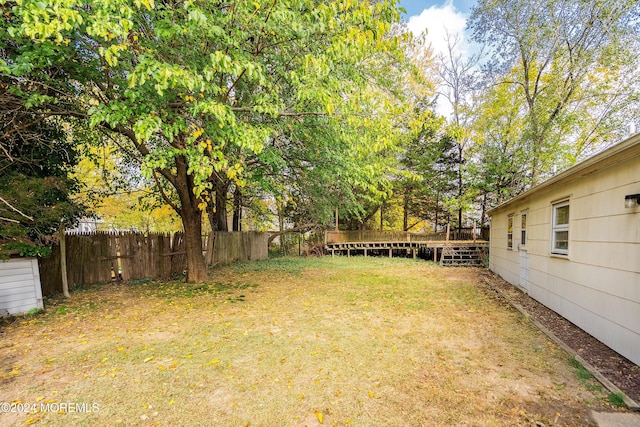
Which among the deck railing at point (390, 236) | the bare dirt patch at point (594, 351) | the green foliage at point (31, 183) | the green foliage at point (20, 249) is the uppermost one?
the green foliage at point (31, 183)

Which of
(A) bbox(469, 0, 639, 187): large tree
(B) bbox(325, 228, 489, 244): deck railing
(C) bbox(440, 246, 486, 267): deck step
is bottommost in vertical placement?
(C) bbox(440, 246, 486, 267): deck step

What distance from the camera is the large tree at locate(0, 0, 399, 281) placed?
3510 millimetres

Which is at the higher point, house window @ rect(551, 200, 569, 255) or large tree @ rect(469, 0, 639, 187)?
large tree @ rect(469, 0, 639, 187)

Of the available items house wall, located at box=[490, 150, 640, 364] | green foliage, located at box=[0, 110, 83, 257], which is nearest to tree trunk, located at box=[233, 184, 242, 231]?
green foliage, located at box=[0, 110, 83, 257]

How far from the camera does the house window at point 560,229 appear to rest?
198 inches

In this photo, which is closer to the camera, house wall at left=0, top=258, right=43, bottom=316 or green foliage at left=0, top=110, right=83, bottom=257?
green foliage at left=0, top=110, right=83, bottom=257

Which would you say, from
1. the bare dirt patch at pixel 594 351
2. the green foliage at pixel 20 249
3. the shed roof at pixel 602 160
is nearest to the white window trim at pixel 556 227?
the shed roof at pixel 602 160

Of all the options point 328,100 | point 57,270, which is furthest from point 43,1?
point 57,270

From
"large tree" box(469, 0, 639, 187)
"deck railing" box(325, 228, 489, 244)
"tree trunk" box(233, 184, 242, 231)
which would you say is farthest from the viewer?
"deck railing" box(325, 228, 489, 244)

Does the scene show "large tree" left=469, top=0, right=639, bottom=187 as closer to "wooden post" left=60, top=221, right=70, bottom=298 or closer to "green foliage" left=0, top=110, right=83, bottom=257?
"green foliage" left=0, top=110, right=83, bottom=257

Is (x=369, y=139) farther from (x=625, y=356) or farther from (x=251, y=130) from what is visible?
(x=625, y=356)

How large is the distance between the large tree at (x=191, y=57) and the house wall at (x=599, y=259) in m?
3.66

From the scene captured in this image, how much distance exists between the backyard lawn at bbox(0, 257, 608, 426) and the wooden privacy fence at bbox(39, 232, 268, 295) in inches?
45.8

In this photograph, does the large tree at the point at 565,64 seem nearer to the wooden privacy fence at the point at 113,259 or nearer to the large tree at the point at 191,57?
the large tree at the point at 191,57
